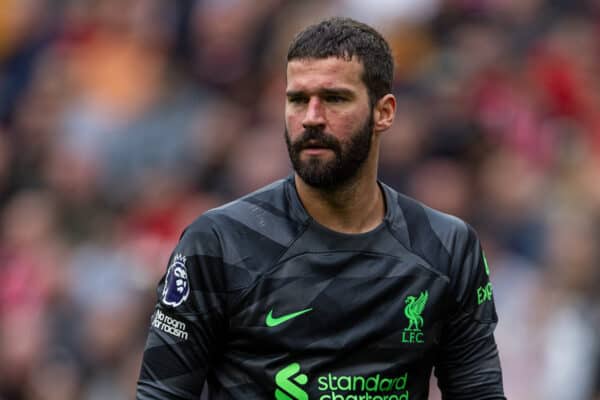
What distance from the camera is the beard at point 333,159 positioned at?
4.54 metres

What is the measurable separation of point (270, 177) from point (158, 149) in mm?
1305

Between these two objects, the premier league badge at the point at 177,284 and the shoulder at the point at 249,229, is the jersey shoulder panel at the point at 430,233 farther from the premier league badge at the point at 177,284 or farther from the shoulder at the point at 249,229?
the premier league badge at the point at 177,284

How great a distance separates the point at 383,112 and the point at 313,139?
0.36 meters

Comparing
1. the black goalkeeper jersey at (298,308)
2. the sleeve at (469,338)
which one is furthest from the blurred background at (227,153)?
the black goalkeeper jersey at (298,308)

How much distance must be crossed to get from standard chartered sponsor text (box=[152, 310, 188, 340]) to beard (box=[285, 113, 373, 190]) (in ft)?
2.03

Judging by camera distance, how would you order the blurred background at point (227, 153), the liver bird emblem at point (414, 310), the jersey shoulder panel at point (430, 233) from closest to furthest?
the liver bird emblem at point (414, 310)
the jersey shoulder panel at point (430, 233)
the blurred background at point (227, 153)

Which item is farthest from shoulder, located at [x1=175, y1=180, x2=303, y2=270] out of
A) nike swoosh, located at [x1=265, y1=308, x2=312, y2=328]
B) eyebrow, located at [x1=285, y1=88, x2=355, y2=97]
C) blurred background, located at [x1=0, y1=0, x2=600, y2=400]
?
blurred background, located at [x1=0, y1=0, x2=600, y2=400]

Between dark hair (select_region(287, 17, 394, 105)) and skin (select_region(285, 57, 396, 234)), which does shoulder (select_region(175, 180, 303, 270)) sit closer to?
skin (select_region(285, 57, 396, 234))

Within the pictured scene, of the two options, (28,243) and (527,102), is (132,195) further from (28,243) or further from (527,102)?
(527,102)

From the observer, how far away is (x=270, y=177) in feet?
30.7

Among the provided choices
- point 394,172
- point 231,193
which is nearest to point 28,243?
point 231,193

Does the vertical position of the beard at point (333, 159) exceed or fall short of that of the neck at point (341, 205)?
it exceeds it

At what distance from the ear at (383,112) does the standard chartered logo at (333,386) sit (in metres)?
0.83

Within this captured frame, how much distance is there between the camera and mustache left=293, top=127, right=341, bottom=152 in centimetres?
453
